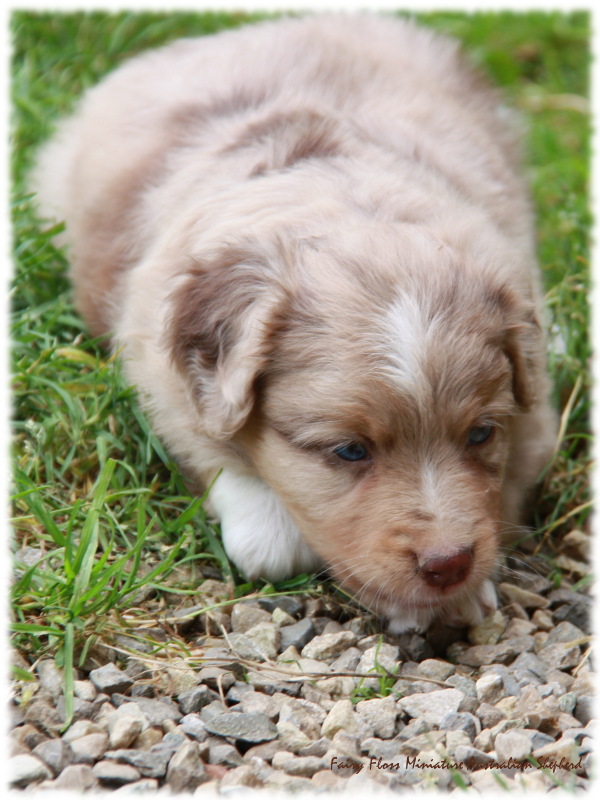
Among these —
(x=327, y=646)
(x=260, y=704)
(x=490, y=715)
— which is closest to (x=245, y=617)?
(x=327, y=646)

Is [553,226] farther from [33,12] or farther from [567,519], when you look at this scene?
[33,12]

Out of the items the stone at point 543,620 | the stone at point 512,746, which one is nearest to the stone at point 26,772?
the stone at point 512,746

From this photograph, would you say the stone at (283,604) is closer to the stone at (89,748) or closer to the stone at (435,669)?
the stone at (435,669)

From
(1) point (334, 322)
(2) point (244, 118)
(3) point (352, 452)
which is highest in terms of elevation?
(2) point (244, 118)

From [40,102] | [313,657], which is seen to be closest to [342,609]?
[313,657]

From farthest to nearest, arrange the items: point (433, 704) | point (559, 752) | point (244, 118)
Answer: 1. point (244, 118)
2. point (433, 704)
3. point (559, 752)

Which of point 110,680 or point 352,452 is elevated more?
point 352,452

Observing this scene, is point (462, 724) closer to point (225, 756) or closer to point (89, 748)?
point (225, 756)
